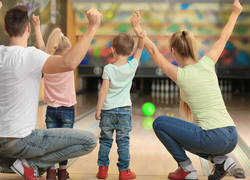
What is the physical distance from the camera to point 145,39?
68.1 inches

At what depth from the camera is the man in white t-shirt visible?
1293 millimetres

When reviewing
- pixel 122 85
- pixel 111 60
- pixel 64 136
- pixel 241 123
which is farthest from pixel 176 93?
pixel 64 136

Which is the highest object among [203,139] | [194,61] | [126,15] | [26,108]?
[126,15]

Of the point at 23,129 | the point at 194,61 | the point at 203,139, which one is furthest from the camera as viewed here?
the point at 194,61

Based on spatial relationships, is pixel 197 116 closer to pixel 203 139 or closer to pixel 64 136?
pixel 203 139

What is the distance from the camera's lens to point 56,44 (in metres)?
1.82

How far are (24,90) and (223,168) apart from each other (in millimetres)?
1089

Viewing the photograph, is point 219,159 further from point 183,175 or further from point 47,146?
point 47,146

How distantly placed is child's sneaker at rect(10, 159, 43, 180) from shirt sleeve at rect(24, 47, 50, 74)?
17.4 inches

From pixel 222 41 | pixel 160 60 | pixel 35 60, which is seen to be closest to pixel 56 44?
pixel 35 60

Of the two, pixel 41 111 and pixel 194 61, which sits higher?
pixel 194 61

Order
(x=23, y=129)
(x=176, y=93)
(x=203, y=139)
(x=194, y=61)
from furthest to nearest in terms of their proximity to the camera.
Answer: (x=176, y=93)
(x=194, y=61)
(x=203, y=139)
(x=23, y=129)

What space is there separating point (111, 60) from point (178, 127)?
4346 millimetres

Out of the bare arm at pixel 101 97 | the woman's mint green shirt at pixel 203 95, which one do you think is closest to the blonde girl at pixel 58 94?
the bare arm at pixel 101 97
